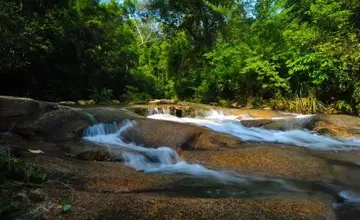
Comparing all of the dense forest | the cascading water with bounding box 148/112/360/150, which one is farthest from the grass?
the dense forest

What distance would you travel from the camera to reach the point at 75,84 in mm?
20109

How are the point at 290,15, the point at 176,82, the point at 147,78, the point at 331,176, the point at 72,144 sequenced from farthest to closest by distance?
the point at 147,78
the point at 176,82
the point at 290,15
the point at 72,144
the point at 331,176

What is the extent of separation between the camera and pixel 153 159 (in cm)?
766

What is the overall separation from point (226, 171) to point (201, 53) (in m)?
18.9

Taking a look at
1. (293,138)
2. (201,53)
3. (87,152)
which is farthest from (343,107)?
(87,152)

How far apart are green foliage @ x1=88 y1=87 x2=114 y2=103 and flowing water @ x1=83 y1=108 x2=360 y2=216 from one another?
935 cm

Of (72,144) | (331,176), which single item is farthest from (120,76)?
(331,176)

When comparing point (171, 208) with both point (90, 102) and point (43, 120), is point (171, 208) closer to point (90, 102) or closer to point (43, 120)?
point (43, 120)

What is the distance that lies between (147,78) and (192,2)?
7.03 meters

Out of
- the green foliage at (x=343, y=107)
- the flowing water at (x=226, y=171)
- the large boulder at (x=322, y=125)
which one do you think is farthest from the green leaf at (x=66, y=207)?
the green foliage at (x=343, y=107)

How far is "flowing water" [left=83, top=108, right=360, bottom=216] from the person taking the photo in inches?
224

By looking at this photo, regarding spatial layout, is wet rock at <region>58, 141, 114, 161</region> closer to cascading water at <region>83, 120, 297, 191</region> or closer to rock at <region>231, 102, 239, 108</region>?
cascading water at <region>83, 120, 297, 191</region>

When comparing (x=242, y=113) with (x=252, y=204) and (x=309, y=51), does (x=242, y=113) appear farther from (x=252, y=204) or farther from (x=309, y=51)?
(x=252, y=204)

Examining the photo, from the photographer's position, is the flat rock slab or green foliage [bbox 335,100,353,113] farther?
green foliage [bbox 335,100,353,113]
